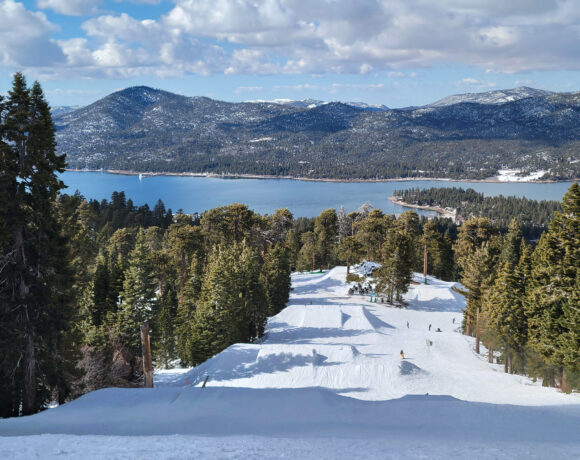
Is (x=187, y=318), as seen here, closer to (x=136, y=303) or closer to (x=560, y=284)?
(x=136, y=303)

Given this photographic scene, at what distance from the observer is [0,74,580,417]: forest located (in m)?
13.3

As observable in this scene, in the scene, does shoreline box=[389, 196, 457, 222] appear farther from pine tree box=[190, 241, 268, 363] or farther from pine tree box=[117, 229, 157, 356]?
pine tree box=[117, 229, 157, 356]

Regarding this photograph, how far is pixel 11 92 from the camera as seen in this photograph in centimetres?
1347

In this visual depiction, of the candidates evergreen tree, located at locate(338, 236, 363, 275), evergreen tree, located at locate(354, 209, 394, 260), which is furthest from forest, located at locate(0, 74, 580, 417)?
evergreen tree, located at locate(354, 209, 394, 260)

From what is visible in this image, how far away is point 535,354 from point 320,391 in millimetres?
15301

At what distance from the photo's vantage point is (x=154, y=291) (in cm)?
2728

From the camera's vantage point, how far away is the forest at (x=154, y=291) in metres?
13.3

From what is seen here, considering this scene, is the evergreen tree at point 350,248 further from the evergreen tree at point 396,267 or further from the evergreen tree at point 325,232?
the evergreen tree at point 325,232

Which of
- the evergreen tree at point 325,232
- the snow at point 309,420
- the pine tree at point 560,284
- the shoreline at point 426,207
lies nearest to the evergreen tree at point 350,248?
the evergreen tree at point 325,232

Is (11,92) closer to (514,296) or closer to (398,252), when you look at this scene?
(514,296)

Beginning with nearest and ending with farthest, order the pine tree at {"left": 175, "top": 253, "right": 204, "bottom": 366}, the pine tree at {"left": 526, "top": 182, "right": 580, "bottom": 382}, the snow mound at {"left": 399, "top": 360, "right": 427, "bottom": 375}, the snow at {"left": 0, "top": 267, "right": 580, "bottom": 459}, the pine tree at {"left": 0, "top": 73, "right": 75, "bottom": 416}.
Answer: the snow at {"left": 0, "top": 267, "right": 580, "bottom": 459} → the pine tree at {"left": 0, "top": 73, "right": 75, "bottom": 416} → the pine tree at {"left": 526, "top": 182, "right": 580, "bottom": 382} → the snow mound at {"left": 399, "top": 360, "right": 427, "bottom": 375} → the pine tree at {"left": 175, "top": 253, "right": 204, "bottom": 366}

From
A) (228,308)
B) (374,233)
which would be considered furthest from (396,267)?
(228,308)

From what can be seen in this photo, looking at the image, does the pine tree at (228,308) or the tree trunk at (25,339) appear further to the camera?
the pine tree at (228,308)

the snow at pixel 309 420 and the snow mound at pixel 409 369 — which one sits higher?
the snow at pixel 309 420
